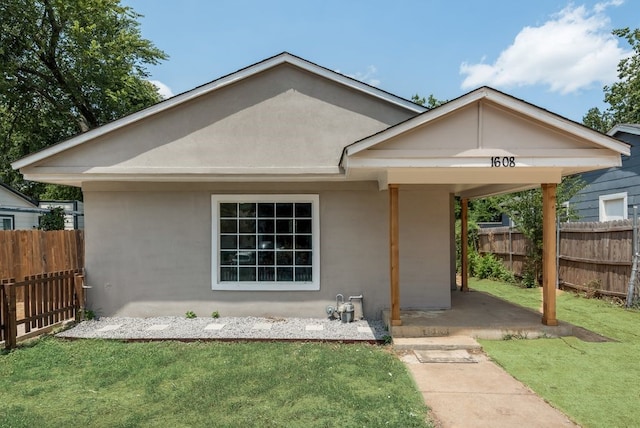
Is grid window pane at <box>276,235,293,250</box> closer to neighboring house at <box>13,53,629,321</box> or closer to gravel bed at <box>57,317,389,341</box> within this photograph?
neighboring house at <box>13,53,629,321</box>

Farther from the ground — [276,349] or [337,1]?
[337,1]

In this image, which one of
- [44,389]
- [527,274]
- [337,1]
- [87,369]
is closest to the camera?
[44,389]

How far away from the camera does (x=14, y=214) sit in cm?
1684

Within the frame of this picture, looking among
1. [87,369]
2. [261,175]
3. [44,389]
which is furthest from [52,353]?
[261,175]

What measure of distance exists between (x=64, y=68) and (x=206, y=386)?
2087cm

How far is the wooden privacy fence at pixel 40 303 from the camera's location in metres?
6.56

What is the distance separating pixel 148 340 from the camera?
7.09 metres

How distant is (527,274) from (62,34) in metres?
22.7

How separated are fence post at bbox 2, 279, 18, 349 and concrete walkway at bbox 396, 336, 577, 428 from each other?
604 centimetres

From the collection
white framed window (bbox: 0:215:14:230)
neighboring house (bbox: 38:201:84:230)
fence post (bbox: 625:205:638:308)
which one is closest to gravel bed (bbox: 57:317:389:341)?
fence post (bbox: 625:205:638:308)

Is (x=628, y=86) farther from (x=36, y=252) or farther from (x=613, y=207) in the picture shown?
(x=36, y=252)

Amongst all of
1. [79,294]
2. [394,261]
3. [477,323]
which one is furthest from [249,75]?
[477,323]

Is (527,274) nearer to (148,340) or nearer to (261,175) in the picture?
(261,175)

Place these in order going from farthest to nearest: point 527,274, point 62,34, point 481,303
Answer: point 62,34, point 527,274, point 481,303
